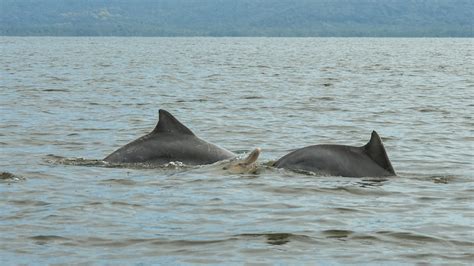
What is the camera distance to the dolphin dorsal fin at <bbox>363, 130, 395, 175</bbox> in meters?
14.8

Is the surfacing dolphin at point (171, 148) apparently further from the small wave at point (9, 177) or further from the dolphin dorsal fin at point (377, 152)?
the dolphin dorsal fin at point (377, 152)

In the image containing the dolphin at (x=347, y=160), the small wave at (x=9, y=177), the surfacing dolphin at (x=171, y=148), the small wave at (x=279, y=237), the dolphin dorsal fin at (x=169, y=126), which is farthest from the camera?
the surfacing dolphin at (x=171, y=148)

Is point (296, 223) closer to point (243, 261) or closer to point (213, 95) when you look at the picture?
point (243, 261)

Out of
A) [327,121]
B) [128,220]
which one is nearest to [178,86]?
[327,121]

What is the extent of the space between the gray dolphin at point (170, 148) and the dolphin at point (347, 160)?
119 cm

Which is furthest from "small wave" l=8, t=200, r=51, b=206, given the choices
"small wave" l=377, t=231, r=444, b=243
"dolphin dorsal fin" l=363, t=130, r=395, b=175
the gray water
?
"dolphin dorsal fin" l=363, t=130, r=395, b=175

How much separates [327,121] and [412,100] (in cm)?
1029

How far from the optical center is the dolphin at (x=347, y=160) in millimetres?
15156

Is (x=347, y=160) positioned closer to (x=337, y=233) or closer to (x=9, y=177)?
(x=337, y=233)

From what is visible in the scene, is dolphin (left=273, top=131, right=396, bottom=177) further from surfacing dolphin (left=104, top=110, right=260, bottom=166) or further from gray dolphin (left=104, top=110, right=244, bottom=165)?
gray dolphin (left=104, top=110, right=244, bottom=165)

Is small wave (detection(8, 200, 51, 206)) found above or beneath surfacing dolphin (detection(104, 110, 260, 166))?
beneath

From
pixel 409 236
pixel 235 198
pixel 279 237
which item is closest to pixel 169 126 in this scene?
pixel 235 198

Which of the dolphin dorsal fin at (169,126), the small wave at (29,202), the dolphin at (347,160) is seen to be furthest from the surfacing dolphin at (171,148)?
the small wave at (29,202)

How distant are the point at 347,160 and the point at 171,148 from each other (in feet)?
9.60
